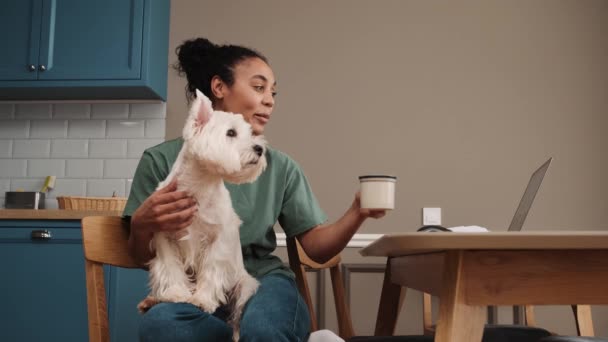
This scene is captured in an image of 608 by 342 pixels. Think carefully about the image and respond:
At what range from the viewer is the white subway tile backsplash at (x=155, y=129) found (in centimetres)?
344

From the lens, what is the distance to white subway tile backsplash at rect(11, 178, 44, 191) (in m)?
3.49

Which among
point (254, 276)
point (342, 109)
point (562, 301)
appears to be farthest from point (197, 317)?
point (342, 109)

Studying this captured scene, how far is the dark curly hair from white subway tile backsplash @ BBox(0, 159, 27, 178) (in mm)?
1932

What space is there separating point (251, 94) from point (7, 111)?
237cm

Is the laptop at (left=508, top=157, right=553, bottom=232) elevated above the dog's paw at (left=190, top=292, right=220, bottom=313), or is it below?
above

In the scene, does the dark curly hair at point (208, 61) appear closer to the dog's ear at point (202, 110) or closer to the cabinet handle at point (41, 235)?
the dog's ear at point (202, 110)

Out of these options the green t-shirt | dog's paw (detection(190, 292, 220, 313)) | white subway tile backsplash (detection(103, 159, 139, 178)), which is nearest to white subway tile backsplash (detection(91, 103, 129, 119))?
white subway tile backsplash (detection(103, 159, 139, 178))

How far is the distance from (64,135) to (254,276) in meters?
2.35

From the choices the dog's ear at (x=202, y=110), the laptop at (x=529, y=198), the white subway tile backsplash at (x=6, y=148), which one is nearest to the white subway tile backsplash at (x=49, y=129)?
the white subway tile backsplash at (x=6, y=148)

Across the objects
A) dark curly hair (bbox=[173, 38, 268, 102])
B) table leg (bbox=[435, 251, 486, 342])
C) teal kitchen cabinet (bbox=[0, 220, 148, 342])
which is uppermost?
dark curly hair (bbox=[173, 38, 268, 102])

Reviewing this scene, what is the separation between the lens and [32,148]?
3.53m

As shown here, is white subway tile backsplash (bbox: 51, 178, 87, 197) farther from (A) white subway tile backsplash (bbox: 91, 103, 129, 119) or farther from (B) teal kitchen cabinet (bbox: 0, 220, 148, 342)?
(B) teal kitchen cabinet (bbox: 0, 220, 148, 342)

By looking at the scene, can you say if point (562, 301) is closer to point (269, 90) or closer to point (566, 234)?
point (566, 234)

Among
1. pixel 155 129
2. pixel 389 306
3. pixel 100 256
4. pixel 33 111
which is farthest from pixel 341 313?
pixel 33 111
